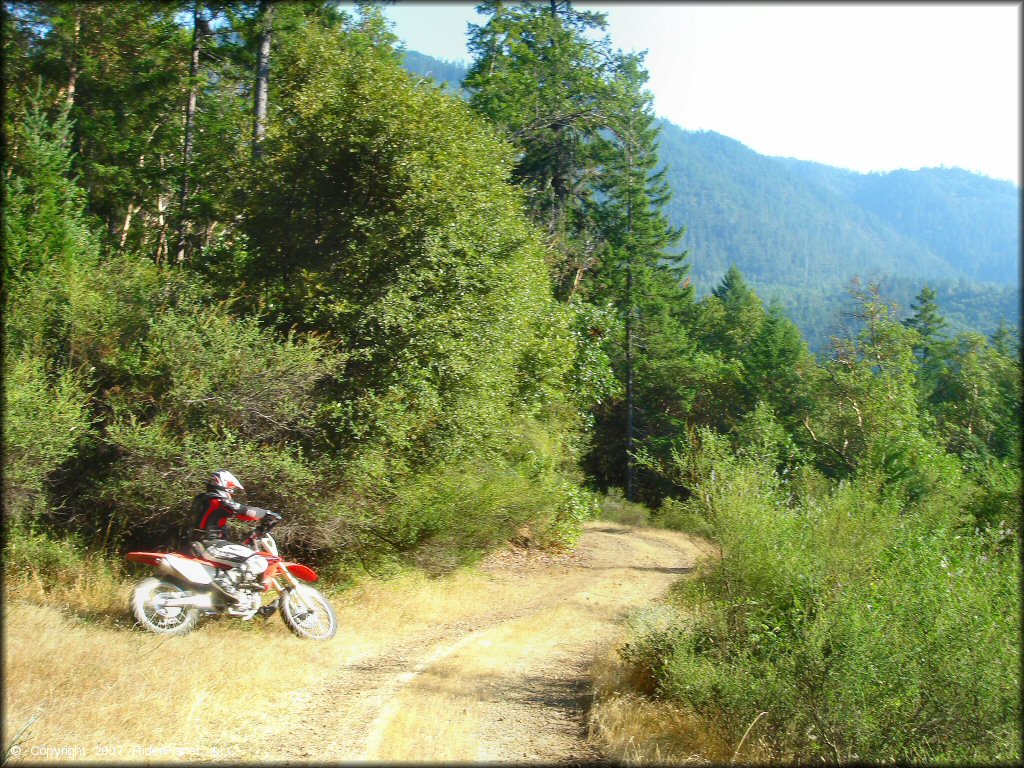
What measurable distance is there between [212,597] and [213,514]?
95cm

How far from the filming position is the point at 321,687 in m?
8.18

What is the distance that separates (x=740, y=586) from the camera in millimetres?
8359

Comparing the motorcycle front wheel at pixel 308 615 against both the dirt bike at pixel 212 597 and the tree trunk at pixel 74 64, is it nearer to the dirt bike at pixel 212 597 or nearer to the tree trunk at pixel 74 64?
the dirt bike at pixel 212 597

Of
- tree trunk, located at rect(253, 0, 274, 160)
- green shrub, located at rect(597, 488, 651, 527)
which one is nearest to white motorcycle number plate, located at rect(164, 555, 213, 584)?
tree trunk, located at rect(253, 0, 274, 160)

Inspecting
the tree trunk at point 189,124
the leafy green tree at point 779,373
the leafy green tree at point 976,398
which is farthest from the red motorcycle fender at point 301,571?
the leafy green tree at point 779,373

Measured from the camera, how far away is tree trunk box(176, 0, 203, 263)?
17.0 meters

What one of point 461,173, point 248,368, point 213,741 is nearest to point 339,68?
point 461,173

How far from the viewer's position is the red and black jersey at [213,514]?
9.28 metres

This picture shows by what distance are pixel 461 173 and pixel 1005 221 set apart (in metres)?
10.1

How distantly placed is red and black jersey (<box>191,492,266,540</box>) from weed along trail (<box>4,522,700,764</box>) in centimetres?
114

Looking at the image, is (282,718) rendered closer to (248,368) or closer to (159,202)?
(248,368)

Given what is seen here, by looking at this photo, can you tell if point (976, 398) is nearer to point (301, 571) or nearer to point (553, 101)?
point (553, 101)

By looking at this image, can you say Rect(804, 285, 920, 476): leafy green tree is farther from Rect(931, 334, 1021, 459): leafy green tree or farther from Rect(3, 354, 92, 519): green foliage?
Rect(3, 354, 92, 519): green foliage

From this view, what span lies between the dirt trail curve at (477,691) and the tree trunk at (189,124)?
9.61 m
